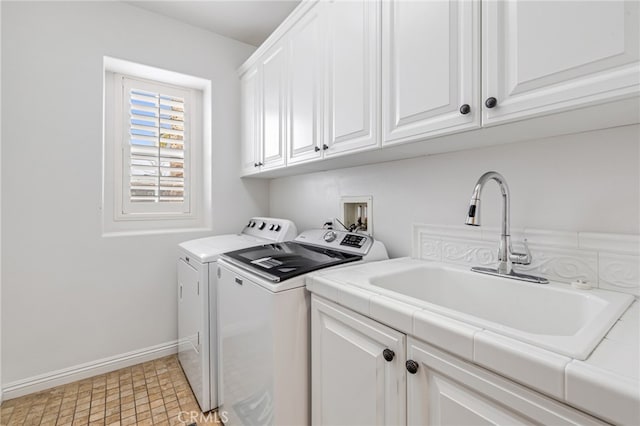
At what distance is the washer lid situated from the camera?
168cm

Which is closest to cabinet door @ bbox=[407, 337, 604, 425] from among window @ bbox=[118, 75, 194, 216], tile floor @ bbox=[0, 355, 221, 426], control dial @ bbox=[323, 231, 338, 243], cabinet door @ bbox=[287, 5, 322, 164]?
control dial @ bbox=[323, 231, 338, 243]

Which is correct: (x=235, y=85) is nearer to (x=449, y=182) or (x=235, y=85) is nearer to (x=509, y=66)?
(x=449, y=182)

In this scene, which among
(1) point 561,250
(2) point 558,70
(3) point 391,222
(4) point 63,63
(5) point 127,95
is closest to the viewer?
(2) point 558,70

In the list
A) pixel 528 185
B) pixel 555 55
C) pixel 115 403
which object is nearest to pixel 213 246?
pixel 115 403

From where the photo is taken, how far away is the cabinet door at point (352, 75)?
48.4 inches

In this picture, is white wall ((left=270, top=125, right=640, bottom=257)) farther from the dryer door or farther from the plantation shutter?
the plantation shutter

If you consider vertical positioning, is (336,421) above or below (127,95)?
below

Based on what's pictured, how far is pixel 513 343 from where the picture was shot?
0.59 metres

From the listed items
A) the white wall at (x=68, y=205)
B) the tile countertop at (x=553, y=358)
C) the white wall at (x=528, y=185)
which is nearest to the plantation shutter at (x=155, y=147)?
the white wall at (x=68, y=205)

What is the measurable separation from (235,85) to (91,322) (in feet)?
6.98

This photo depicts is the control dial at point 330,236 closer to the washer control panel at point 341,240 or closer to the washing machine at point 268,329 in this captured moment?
the washer control panel at point 341,240

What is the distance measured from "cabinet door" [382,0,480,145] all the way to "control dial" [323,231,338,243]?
69 cm

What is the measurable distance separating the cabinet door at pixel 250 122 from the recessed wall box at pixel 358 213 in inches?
32.2

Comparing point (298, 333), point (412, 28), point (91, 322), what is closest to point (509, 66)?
point (412, 28)
